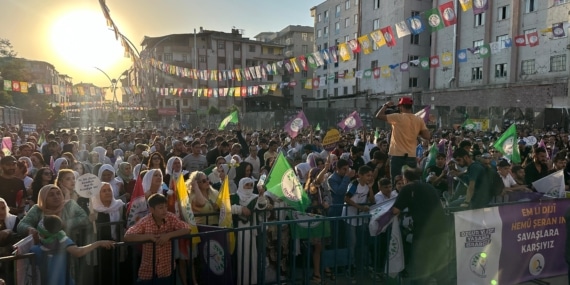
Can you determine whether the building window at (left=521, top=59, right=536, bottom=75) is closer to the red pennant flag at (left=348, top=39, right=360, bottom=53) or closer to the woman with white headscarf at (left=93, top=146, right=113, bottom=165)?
the red pennant flag at (left=348, top=39, right=360, bottom=53)

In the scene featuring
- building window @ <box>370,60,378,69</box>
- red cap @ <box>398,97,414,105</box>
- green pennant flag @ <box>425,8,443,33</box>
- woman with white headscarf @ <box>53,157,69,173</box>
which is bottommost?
woman with white headscarf @ <box>53,157,69,173</box>

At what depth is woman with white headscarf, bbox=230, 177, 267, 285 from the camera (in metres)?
5.41

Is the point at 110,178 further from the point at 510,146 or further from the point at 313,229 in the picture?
the point at 510,146

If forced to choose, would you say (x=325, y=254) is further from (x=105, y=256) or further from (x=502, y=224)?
(x=105, y=256)

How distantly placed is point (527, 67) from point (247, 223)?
34.1 meters

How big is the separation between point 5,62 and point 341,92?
43839mm

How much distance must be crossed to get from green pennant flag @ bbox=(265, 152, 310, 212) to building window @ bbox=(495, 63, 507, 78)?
34.4m

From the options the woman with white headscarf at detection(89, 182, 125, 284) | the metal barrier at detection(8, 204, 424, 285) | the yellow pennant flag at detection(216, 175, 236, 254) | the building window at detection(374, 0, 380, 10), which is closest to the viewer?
the metal barrier at detection(8, 204, 424, 285)

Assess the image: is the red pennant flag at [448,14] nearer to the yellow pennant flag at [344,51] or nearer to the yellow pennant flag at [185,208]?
the yellow pennant flag at [344,51]

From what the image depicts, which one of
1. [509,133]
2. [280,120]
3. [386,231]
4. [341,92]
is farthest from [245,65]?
[386,231]

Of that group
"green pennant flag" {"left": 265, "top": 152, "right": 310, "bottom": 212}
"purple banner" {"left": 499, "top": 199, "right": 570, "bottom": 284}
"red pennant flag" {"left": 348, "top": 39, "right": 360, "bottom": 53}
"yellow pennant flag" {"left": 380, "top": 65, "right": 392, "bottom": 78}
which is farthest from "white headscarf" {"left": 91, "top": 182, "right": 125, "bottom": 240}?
"yellow pennant flag" {"left": 380, "top": 65, "right": 392, "bottom": 78}

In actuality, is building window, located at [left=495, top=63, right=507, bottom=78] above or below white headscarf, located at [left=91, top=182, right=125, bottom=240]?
above

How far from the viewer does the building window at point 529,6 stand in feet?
109

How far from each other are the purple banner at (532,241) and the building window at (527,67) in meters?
31.3
